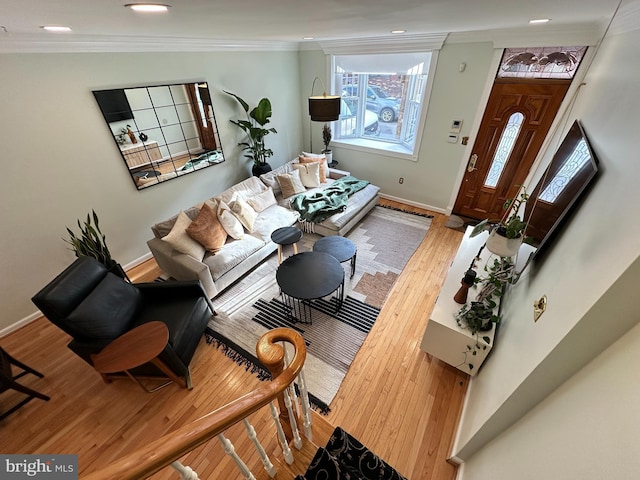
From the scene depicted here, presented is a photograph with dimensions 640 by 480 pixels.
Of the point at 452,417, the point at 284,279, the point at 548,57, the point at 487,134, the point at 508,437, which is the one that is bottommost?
the point at 452,417

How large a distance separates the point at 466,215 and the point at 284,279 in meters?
3.31

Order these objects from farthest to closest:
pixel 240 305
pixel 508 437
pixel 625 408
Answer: pixel 240 305 < pixel 508 437 < pixel 625 408

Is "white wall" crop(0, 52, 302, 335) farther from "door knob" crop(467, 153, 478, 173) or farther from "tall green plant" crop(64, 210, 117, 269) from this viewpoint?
"door knob" crop(467, 153, 478, 173)

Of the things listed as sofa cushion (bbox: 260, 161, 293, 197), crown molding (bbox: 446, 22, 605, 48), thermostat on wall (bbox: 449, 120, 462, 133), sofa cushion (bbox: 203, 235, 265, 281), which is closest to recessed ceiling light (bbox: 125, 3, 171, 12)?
sofa cushion (bbox: 203, 235, 265, 281)

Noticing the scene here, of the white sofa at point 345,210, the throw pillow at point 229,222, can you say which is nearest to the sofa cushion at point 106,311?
the throw pillow at point 229,222

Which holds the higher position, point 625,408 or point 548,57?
point 548,57

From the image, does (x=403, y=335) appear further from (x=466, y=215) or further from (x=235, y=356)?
(x=466, y=215)

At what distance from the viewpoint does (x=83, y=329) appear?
72.8 inches

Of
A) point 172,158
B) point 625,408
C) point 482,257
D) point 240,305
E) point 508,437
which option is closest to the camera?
point 625,408

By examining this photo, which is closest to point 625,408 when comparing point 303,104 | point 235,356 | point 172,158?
point 235,356

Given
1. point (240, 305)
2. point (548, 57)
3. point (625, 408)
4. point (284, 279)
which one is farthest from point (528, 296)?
point (548, 57)

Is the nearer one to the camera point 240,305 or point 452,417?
point 452,417

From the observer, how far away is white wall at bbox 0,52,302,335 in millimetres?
2348

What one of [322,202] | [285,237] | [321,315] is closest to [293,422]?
[321,315]
